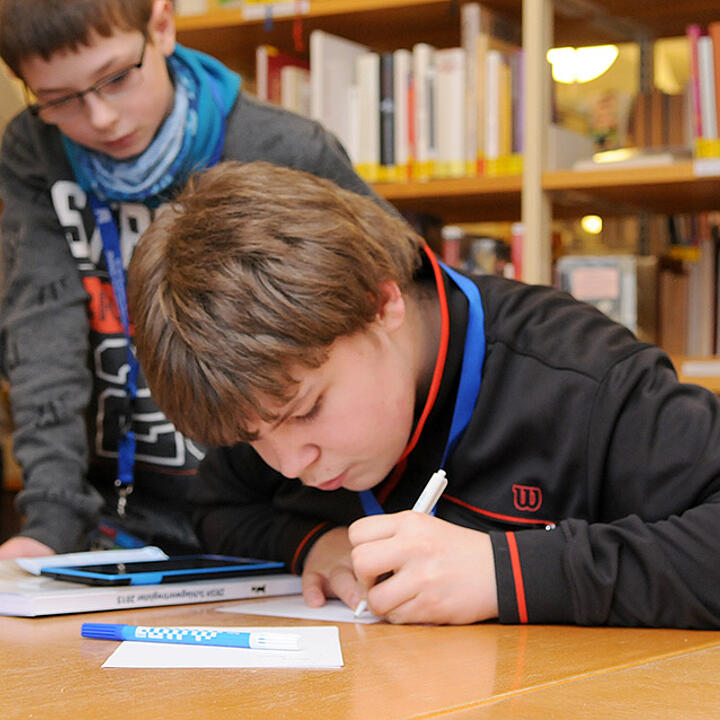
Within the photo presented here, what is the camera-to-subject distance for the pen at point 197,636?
817mm

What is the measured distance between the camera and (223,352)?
37.5 inches

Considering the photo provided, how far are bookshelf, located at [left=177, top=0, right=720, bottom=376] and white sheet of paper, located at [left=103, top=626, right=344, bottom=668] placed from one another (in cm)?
158

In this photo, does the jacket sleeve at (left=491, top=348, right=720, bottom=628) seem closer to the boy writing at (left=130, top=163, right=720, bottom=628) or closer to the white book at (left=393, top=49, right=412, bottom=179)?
the boy writing at (left=130, top=163, right=720, bottom=628)

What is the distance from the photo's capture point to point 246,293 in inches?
37.6

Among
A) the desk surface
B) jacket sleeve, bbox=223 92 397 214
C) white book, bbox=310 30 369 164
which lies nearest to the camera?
the desk surface

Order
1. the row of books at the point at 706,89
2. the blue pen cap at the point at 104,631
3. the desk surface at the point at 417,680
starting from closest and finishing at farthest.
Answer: the desk surface at the point at 417,680
the blue pen cap at the point at 104,631
the row of books at the point at 706,89

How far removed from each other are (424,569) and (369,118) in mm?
1795

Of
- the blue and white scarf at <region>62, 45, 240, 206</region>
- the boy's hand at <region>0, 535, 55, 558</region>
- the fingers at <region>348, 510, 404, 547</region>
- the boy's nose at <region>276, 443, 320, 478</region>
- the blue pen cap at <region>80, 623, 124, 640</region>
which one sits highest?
the blue and white scarf at <region>62, 45, 240, 206</region>

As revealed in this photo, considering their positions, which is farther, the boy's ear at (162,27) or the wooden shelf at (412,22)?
the wooden shelf at (412,22)

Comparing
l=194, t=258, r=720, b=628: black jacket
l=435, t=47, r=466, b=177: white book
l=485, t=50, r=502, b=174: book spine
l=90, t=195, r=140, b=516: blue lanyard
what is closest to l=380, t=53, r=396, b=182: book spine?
l=435, t=47, r=466, b=177: white book

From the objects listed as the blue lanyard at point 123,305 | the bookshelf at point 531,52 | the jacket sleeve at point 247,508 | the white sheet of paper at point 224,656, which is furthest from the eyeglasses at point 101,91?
the bookshelf at point 531,52

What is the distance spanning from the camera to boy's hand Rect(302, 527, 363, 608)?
3.43ft

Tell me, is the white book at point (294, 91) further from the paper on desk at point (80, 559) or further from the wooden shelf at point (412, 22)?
the paper on desk at point (80, 559)

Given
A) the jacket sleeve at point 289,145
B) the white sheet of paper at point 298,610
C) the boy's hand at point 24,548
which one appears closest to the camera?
the white sheet of paper at point 298,610
